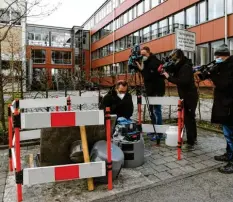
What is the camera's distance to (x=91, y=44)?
172 feet

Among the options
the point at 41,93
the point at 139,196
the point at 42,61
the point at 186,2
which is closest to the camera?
the point at 139,196

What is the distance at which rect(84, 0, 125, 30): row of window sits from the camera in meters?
40.4

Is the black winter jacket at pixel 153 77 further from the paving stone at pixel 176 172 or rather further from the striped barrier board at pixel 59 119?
the striped barrier board at pixel 59 119

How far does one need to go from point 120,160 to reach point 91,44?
50.2 meters

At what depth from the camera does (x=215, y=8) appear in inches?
822

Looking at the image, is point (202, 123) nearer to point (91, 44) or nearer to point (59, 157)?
point (59, 157)

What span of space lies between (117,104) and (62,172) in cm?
210

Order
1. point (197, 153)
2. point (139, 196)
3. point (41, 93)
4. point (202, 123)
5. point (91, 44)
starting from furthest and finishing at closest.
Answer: point (91, 44) → point (41, 93) → point (202, 123) → point (197, 153) → point (139, 196)

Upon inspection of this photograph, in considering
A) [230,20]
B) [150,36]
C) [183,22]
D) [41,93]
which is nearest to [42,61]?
[150,36]

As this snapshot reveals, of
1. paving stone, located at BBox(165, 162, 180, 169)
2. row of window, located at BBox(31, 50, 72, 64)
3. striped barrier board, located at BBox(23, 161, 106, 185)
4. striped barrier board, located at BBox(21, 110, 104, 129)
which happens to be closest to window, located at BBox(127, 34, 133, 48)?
row of window, located at BBox(31, 50, 72, 64)

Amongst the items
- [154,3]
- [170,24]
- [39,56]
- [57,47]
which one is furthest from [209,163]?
[57,47]

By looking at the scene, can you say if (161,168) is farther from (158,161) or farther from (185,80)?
(185,80)

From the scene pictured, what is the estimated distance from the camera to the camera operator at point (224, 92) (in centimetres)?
416

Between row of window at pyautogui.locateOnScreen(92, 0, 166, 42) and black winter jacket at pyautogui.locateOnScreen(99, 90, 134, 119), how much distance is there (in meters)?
24.9
